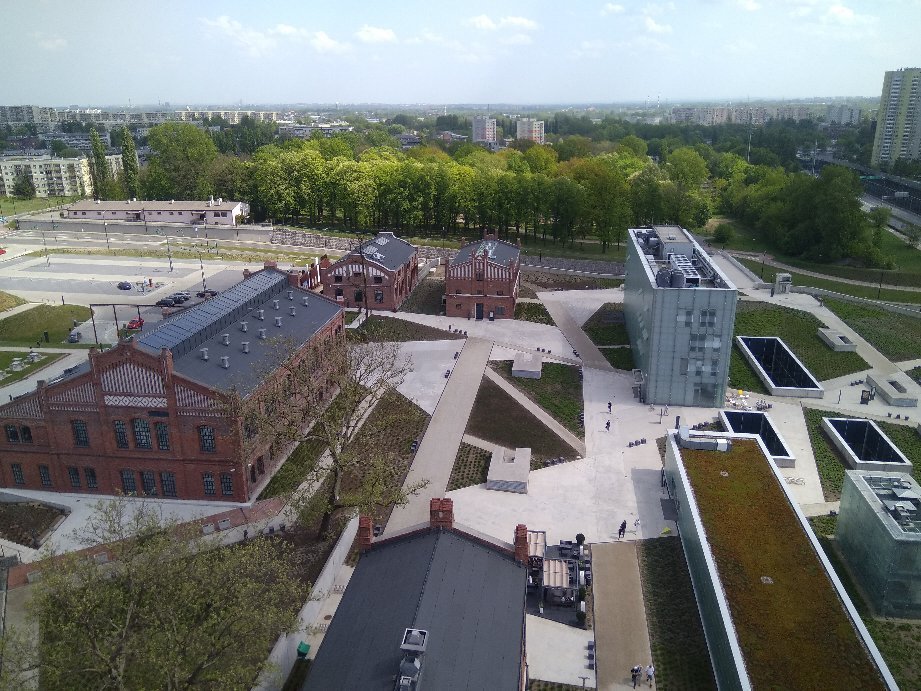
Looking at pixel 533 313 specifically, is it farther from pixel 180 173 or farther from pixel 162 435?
pixel 180 173

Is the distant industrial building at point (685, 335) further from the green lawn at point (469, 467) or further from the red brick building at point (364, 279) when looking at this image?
the red brick building at point (364, 279)

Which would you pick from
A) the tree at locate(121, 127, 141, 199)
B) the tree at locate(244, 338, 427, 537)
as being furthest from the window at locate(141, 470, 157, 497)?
the tree at locate(121, 127, 141, 199)

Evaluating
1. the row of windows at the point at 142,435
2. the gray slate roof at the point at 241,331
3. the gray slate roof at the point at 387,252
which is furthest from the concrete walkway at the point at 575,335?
the row of windows at the point at 142,435

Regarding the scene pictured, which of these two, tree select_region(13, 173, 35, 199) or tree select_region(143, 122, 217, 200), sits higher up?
tree select_region(143, 122, 217, 200)

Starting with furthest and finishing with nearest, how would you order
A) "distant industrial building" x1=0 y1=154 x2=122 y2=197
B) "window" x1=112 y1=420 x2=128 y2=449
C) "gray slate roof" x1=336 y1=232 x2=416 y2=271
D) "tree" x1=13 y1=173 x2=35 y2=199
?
"distant industrial building" x1=0 y1=154 x2=122 y2=197 → "tree" x1=13 y1=173 x2=35 y2=199 → "gray slate roof" x1=336 y1=232 x2=416 y2=271 → "window" x1=112 y1=420 x2=128 y2=449

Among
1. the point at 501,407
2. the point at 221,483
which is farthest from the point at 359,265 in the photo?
the point at 221,483

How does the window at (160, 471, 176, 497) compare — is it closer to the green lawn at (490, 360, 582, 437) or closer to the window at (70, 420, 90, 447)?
the window at (70, 420, 90, 447)

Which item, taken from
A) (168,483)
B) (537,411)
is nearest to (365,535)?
(168,483)
